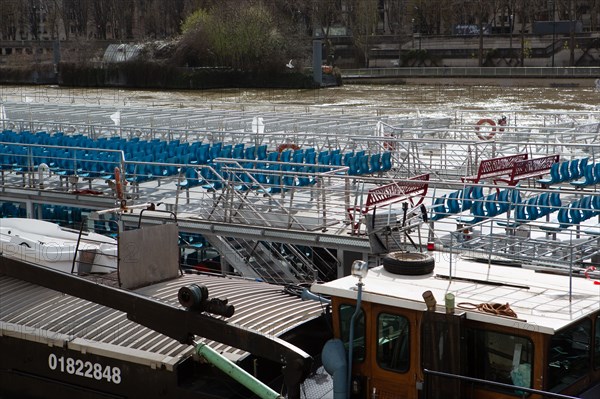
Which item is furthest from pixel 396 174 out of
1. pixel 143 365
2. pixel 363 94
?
pixel 363 94

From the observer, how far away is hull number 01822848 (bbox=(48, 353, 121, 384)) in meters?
11.1

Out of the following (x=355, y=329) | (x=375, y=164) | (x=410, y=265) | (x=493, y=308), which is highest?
(x=410, y=265)

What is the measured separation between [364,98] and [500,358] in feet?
206

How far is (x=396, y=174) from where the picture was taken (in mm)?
23828

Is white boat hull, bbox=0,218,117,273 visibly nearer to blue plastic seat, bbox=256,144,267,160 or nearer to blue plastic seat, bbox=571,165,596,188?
blue plastic seat, bbox=571,165,596,188

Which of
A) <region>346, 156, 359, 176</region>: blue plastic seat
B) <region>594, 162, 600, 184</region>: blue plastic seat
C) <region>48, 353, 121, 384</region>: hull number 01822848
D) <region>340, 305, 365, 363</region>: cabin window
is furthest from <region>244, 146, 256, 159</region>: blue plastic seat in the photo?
<region>340, 305, 365, 363</region>: cabin window

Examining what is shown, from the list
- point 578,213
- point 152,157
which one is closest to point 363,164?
point 152,157

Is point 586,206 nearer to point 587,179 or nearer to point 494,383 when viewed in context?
point 587,179

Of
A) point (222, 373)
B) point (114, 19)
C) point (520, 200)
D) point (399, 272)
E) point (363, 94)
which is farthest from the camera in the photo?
point (114, 19)

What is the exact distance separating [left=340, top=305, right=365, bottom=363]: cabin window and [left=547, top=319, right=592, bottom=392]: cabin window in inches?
66.0

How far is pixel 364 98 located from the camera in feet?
231

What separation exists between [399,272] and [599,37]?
86656mm

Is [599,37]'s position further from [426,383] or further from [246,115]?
[426,383]

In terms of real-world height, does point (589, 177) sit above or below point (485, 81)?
above
